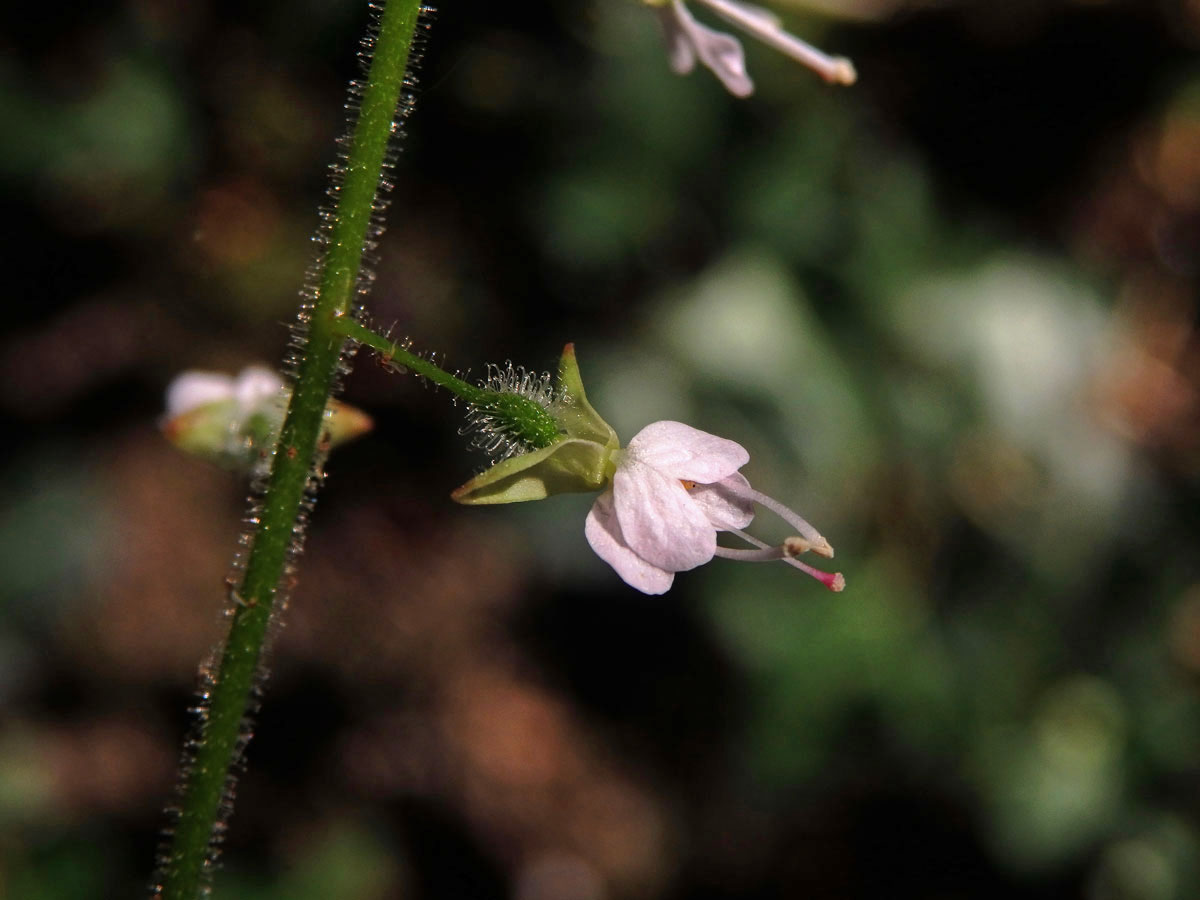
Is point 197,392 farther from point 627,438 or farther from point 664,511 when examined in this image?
point 627,438

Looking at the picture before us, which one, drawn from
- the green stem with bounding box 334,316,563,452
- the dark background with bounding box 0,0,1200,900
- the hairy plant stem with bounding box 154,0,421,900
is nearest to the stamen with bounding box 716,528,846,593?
the green stem with bounding box 334,316,563,452

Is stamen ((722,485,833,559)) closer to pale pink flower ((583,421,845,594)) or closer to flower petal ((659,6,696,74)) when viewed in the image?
pale pink flower ((583,421,845,594))

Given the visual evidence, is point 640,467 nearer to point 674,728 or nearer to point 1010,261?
point 1010,261

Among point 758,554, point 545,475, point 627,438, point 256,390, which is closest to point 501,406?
point 545,475

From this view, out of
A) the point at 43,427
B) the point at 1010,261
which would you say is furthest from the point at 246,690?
the point at 43,427

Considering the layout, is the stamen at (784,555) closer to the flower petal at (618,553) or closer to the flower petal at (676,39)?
the flower petal at (618,553)

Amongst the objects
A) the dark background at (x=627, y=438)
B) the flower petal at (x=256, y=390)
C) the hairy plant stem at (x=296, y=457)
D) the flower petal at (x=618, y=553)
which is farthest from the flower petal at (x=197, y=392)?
the dark background at (x=627, y=438)
